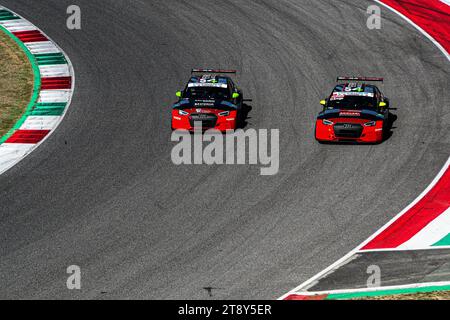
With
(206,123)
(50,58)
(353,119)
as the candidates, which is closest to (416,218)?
(353,119)

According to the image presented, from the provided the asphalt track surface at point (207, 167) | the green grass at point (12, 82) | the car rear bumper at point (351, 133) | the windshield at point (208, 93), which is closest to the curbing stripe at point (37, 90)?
the green grass at point (12, 82)

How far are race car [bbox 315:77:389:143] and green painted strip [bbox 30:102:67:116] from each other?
782cm

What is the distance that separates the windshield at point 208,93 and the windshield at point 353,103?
3047 millimetres

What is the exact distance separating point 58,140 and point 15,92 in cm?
450

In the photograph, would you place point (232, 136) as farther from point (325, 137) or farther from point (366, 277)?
point (366, 277)

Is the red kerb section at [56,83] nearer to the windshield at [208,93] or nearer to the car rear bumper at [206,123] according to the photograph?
the windshield at [208,93]

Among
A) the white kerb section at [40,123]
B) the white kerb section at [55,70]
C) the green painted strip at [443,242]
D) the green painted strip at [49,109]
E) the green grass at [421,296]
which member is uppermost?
the white kerb section at [55,70]

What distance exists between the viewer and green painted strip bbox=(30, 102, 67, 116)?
27203mm

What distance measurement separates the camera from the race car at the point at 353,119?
24.6 metres

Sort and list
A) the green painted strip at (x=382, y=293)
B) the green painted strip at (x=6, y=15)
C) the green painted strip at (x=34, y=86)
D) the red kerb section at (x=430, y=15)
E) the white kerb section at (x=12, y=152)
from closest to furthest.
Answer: the green painted strip at (x=382, y=293) < the white kerb section at (x=12, y=152) < the green painted strip at (x=34, y=86) < the red kerb section at (x=430, y=15) < the green painted strip at (x=6, y=15)

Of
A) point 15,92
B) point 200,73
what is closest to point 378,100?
point 200,73

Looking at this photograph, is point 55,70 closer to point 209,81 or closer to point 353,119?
point 209,81

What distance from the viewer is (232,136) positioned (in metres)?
25.4
